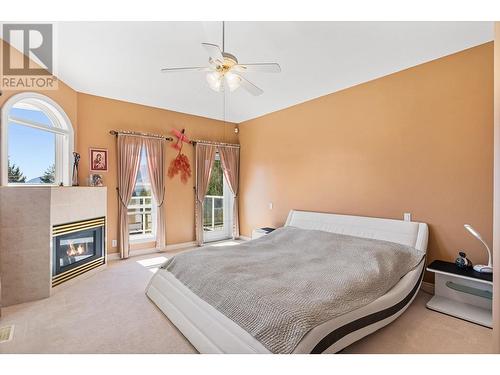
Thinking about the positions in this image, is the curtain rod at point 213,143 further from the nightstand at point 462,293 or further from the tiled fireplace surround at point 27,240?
the nightstand at point 462,293

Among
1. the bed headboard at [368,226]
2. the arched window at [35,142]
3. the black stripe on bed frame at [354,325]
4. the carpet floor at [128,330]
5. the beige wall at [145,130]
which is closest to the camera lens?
the black stripe on bed frame at [354,325]

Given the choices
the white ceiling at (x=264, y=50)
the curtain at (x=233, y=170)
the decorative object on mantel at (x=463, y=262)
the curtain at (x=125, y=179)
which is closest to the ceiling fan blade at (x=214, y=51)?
the white ceiling at (x=264, y=50)

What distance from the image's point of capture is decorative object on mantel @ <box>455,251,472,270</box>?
259cm

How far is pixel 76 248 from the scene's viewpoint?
11.2 feet

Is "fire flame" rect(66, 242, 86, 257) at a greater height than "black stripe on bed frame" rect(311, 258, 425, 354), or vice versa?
"fire flame" rect(66, 242, 86, 257)

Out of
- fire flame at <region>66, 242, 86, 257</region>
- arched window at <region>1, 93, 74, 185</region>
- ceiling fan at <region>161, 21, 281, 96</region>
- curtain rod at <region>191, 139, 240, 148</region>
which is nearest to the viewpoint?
ceiling fan at <region>161, 21, 281, 96</region>

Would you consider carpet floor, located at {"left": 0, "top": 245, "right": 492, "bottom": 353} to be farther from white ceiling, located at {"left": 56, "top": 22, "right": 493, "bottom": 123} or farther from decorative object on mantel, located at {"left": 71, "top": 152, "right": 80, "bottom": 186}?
white ceiling, located at {"left": 56, "top": 22, "right": 493, "bottom": 123}

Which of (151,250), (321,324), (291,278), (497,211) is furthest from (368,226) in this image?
(151,250)

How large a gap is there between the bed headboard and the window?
2788 mm

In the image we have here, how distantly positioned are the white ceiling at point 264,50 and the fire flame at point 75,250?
8.14ft

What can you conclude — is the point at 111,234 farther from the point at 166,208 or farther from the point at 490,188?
the point at 490,188

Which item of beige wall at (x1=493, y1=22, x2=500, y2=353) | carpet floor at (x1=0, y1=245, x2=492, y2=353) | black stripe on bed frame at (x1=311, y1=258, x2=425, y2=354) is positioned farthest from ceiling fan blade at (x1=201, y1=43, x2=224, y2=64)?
carpet floor at (x1=0, y1=245, x2=492, y2=353)

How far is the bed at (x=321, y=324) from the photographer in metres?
1.59
